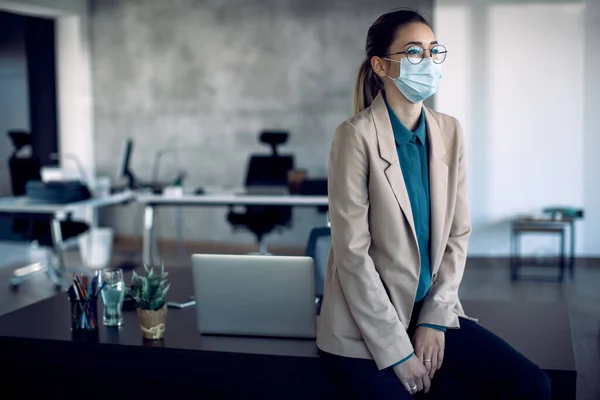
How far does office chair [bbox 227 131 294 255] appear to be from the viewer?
6.48 meters

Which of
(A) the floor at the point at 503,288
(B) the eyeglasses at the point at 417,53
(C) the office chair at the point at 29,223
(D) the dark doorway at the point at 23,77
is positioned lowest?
(A) the floor at the point at 503,288

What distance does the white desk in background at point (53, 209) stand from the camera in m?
5.68

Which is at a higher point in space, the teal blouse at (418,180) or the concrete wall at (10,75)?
the concrete wall at (10,75)

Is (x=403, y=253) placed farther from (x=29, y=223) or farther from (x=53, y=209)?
(x=29, y=223)

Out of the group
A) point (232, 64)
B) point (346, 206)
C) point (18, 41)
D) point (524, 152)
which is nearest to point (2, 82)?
point (18, 41)

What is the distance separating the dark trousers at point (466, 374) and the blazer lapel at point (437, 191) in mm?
208

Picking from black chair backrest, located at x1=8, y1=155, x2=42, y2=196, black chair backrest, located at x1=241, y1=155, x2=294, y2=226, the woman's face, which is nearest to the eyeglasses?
the woman's face

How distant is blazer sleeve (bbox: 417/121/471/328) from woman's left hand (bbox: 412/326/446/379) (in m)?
0.03

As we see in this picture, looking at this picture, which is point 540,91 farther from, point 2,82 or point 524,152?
Answer: point 2,82

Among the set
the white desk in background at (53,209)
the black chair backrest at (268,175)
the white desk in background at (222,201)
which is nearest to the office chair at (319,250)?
the white desk in background at (222,201)

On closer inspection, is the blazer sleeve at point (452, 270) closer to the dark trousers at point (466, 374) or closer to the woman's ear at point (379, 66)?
the dark trousers at point (466, 374)

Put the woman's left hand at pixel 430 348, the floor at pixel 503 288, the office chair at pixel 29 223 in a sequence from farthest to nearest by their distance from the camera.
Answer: the office chair at pixel 29 223
the floor at pixel 503 288
the woman's left hand at pixel 430 348

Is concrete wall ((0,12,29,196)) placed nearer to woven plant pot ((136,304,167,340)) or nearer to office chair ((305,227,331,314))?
office chair ((305,227,331,314))

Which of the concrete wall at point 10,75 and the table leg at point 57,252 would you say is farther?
the concrete wall at point 10,75
